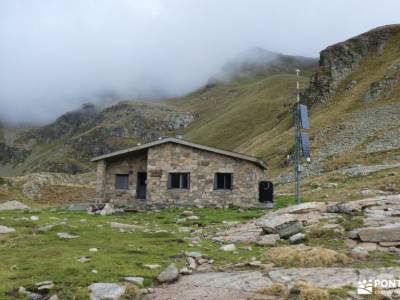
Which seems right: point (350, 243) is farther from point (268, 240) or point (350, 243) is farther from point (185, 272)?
point (185, 272)

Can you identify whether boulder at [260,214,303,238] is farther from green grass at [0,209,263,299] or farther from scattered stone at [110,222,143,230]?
scattered stone at [110,222,143,230]

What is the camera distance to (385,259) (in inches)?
589

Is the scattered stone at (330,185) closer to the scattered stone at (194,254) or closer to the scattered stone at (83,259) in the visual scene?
the scattered stone at (194,254)

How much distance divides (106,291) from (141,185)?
26.0 metres

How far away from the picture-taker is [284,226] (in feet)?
64.5

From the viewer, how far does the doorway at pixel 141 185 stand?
38344 millimetres

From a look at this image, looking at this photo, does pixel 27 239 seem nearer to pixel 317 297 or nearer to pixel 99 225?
pixel 99 225

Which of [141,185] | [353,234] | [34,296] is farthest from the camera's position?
[141,185]

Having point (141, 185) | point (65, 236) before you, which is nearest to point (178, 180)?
point (141, 185)

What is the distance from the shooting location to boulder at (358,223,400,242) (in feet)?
54.2

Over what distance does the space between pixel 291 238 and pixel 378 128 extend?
175ft

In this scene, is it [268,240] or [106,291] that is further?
[268,240]

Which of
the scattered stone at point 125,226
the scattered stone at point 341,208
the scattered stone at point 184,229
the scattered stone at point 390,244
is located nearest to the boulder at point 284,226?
the scattered stone at point 341,208

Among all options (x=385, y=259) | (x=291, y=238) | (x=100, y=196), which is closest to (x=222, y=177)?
(x=100, y=196)
